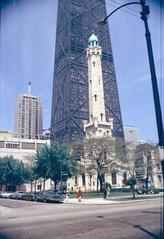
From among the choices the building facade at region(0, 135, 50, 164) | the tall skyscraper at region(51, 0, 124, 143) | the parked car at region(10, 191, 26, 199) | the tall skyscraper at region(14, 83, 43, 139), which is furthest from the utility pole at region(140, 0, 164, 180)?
the tall skyscraper at region(14, 83, 43, 139)

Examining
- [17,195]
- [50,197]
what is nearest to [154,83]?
[50,197]

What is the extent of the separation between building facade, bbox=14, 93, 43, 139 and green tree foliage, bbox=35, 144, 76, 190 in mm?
90211

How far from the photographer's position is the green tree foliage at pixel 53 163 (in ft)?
147

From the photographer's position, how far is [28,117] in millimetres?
139000

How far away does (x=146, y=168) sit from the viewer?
47.4m

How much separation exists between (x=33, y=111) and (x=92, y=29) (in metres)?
48.5

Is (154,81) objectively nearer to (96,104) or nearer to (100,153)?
(100,153)

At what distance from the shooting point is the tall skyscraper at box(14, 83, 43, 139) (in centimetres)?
13512

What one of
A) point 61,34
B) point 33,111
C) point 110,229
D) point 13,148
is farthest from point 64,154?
point 33,111

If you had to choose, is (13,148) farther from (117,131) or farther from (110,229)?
(110,229)

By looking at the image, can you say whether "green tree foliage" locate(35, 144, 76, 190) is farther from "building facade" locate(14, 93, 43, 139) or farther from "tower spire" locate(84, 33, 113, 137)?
"building facade" locate(14, 93, 43, 139)

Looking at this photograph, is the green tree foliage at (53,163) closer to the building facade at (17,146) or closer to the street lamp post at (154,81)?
the street lamp post at (154,81)

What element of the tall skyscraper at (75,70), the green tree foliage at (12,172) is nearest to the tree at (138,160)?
the green tree foliage at (12,172)

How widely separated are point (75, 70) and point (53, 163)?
229 ft
